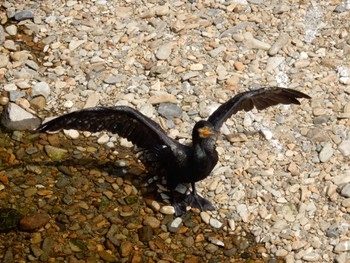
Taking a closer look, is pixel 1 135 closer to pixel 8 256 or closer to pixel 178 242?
pixel 8 256

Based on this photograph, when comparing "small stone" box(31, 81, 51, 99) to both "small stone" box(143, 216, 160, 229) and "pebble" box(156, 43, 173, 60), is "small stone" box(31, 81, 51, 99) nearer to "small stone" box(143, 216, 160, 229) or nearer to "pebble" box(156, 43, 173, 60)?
"pebble" box(156, 43, 173, 60)

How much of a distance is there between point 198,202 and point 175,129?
970 millimetres

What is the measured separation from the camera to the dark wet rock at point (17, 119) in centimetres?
770

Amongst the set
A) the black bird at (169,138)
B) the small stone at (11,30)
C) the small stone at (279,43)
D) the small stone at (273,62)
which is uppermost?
the black bird at (169,138)

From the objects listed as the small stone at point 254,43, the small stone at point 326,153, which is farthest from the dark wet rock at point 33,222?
the small stone at point 254,43

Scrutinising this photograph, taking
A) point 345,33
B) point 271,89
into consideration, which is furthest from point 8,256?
point 345,33

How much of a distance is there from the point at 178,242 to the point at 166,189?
615 millimetres

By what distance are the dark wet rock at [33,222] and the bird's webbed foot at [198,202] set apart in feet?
4.02

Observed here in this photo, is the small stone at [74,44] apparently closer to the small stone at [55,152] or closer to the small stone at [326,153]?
the small stone at [55,152]

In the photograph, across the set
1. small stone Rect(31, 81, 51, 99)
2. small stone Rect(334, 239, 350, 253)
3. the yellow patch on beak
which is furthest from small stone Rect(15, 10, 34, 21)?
small stone Rect(334, 239, 350, 253)

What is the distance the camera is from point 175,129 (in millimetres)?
7801

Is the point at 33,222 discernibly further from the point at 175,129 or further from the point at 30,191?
the point at 175,129

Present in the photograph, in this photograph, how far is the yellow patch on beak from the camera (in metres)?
6.66

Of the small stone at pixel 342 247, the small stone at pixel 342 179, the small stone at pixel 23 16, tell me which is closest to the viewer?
the small stone at pixel 342 247
